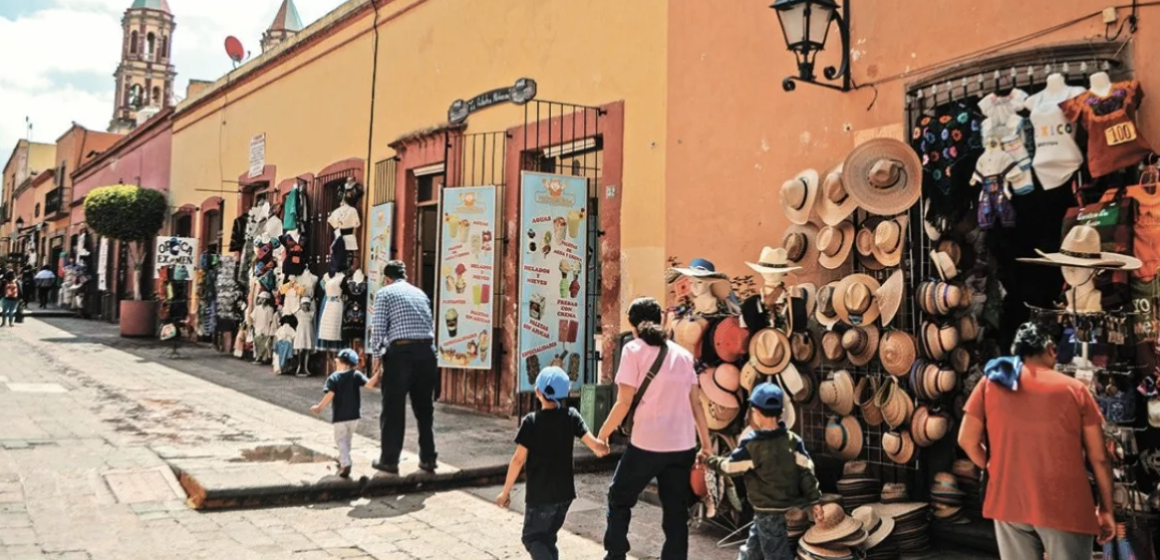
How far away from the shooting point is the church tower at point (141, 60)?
218 ft

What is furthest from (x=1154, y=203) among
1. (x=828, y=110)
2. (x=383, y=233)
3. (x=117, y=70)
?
(x=117, y=70)

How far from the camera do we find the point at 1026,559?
3.88 meters

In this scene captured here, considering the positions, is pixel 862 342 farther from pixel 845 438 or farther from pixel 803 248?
pixel 803 248

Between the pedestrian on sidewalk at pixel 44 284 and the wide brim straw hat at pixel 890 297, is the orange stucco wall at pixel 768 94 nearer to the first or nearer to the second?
the wide brim straw hat at pixel 890 297

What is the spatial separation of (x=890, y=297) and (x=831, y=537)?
5.67ft

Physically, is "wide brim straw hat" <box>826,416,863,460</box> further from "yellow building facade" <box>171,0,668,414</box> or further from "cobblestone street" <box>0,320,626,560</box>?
"yellow building facade" <box>171,0,668,414</box>

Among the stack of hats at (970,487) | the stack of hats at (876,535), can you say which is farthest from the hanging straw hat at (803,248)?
the stack of hats at (876,535)

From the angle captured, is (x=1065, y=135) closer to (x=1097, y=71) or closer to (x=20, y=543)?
(x=1097, y=71)

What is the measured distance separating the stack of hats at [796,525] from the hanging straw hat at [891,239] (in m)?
1.78

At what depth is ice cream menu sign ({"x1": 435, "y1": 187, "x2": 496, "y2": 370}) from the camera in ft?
32.5

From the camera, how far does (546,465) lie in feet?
14.5

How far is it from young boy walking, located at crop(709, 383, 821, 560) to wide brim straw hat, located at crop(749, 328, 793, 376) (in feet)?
5.36

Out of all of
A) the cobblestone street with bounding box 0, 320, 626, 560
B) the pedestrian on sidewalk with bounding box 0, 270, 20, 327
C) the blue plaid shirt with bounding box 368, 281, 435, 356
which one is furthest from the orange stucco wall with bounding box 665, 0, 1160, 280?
the pedestrian on sidewalk with bounding box 0, 270, 20, 327

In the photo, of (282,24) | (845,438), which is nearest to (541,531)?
(845,438)
